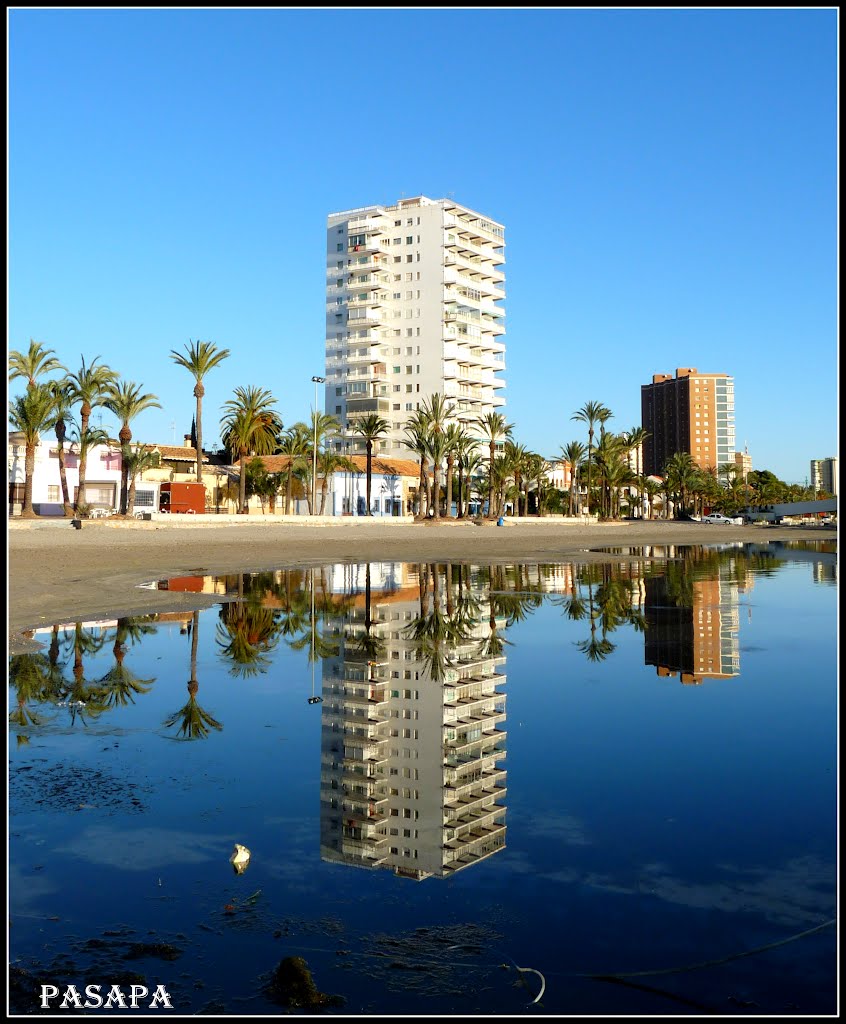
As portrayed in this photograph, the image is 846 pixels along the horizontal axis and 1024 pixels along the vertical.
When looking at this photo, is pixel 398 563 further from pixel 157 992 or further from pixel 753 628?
pixel 157 992

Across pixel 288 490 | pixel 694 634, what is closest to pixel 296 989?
pixel 694 634

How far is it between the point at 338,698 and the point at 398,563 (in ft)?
83.6

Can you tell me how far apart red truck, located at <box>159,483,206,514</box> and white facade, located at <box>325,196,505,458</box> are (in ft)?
167

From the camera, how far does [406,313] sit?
447 ft

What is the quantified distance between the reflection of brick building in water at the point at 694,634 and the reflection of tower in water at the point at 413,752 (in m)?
2.36

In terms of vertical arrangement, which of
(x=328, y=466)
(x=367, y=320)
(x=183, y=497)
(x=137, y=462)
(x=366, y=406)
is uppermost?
(x=367, y=320)

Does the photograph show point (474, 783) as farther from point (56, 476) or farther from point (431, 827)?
point (56, 476)

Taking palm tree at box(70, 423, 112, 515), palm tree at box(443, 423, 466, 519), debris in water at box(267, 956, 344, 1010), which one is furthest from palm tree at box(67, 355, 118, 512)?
debris in water at box(267, 956, 344, 1010)

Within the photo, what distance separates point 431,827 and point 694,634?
408 inches

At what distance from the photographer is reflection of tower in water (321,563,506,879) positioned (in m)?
5.45

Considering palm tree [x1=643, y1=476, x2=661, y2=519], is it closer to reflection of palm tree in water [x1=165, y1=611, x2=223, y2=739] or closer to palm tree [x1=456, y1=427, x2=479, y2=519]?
palm tree [x1=456, y1=427, x2=479, y2=519]

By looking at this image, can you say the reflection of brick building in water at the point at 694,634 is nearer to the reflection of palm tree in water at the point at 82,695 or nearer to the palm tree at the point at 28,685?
the reflection of palm tree in water at the point at 82,695

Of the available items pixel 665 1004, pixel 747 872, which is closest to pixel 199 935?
pixel 665 1004

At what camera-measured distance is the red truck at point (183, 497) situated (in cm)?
8412
